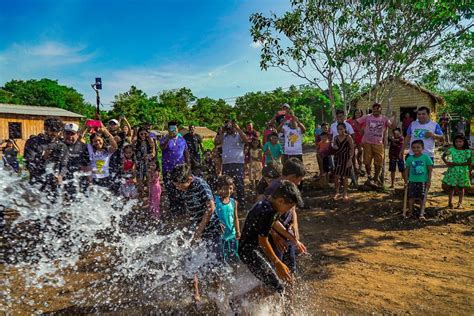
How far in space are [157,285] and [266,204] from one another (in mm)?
2258

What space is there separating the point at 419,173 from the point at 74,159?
6344 mm

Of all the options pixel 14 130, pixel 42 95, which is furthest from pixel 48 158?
pixel 42 95

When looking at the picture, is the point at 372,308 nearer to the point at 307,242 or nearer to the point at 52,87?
the point at 307,242

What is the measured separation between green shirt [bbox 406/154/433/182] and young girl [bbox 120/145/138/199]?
5.48 m

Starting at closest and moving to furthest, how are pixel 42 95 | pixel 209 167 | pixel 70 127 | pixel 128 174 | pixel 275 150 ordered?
pixel 70 127 < pixel 128 174 < pixel 275 150 < pixel 209 167 < pixel 42 95

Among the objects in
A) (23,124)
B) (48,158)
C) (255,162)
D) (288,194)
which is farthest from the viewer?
(23,124)

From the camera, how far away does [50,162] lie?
612 centimetres

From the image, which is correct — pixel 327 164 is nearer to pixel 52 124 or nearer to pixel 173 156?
pixel 173 156

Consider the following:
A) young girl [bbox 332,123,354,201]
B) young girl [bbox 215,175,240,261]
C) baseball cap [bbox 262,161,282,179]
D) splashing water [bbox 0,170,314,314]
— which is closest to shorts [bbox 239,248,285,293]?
splashing water [bbox 0,170,314,314]

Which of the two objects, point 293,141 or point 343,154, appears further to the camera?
point 293,141

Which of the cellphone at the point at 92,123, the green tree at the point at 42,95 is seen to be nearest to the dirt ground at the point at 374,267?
the cellphone at the point at 92,123

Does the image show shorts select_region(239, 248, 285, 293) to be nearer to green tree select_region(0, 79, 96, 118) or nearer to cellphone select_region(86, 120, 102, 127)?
cellphone select_region(86, 120, 102, 127)

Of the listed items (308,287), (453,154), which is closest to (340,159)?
(453,154)

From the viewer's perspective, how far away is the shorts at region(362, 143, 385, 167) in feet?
28.1
